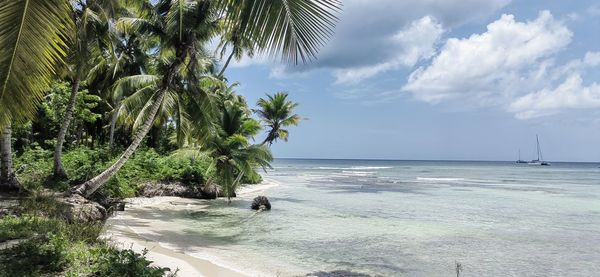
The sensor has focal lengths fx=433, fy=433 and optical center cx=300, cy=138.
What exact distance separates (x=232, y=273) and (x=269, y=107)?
17027 mm

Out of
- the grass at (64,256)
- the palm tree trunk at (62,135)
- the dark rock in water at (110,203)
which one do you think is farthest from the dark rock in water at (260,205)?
the grass at (64,256)

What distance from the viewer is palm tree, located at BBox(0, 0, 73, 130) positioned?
3.58m

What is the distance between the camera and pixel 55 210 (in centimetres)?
848

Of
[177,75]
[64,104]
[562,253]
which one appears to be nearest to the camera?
[562,253]

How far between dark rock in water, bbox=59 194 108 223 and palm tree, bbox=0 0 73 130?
558cm

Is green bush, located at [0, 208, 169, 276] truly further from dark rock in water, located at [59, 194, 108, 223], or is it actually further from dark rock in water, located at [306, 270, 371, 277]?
dark rock in water, located at [306, 270, 371, 277]

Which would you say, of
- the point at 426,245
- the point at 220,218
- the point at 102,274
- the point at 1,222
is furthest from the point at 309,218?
the point at 102,274

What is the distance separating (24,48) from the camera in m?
3.62

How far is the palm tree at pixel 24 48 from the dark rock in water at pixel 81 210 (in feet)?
18.3

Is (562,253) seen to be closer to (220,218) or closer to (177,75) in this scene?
(220,218)

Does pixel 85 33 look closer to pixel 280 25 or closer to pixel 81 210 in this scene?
pixel 81 210

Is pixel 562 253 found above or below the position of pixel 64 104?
below

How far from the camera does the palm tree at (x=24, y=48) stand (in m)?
3.58

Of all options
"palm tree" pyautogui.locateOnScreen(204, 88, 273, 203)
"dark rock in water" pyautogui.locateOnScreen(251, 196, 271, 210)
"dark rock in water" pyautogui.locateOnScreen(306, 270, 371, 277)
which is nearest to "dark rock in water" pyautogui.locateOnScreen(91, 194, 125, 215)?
"palm tree" pyautogui.locateOnScreen(204, 88, 273, 203)
